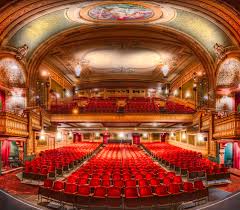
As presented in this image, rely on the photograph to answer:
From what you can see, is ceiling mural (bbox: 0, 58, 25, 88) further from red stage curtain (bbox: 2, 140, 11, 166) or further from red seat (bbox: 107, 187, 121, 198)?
red seat (bbox: 107, 187, 121, 198)

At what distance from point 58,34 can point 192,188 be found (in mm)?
11868

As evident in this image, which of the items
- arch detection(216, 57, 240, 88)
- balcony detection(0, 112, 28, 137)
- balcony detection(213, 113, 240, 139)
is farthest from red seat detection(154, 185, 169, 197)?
arch detection(216, 57, 240, 88)

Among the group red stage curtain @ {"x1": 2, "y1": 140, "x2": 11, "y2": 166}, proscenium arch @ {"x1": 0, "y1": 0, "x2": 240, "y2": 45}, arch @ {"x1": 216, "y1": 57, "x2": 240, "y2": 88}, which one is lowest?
red stage curtain @ {"x1": 2, "y1": 140, "x2": 11, "y2": 166}

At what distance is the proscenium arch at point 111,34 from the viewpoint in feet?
49.6

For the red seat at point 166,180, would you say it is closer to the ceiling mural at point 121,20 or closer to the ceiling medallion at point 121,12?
the ceiling mural at point 121,20

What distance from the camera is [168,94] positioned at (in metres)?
29.1

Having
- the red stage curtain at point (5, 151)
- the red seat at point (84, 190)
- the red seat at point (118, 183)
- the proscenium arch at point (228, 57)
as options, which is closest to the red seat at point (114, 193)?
the red seat at point (84, 190)

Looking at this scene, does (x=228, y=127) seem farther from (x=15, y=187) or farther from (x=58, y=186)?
(x=15, y=187)

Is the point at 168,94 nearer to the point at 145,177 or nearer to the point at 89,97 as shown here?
the point at 89,97

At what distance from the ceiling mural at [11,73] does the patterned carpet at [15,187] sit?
5643 mm

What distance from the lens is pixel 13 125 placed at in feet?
41.3

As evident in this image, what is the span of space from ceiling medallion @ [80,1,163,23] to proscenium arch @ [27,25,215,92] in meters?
1.18

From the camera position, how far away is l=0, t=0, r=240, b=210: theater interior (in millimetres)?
7105

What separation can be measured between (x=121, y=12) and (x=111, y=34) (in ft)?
11.6
